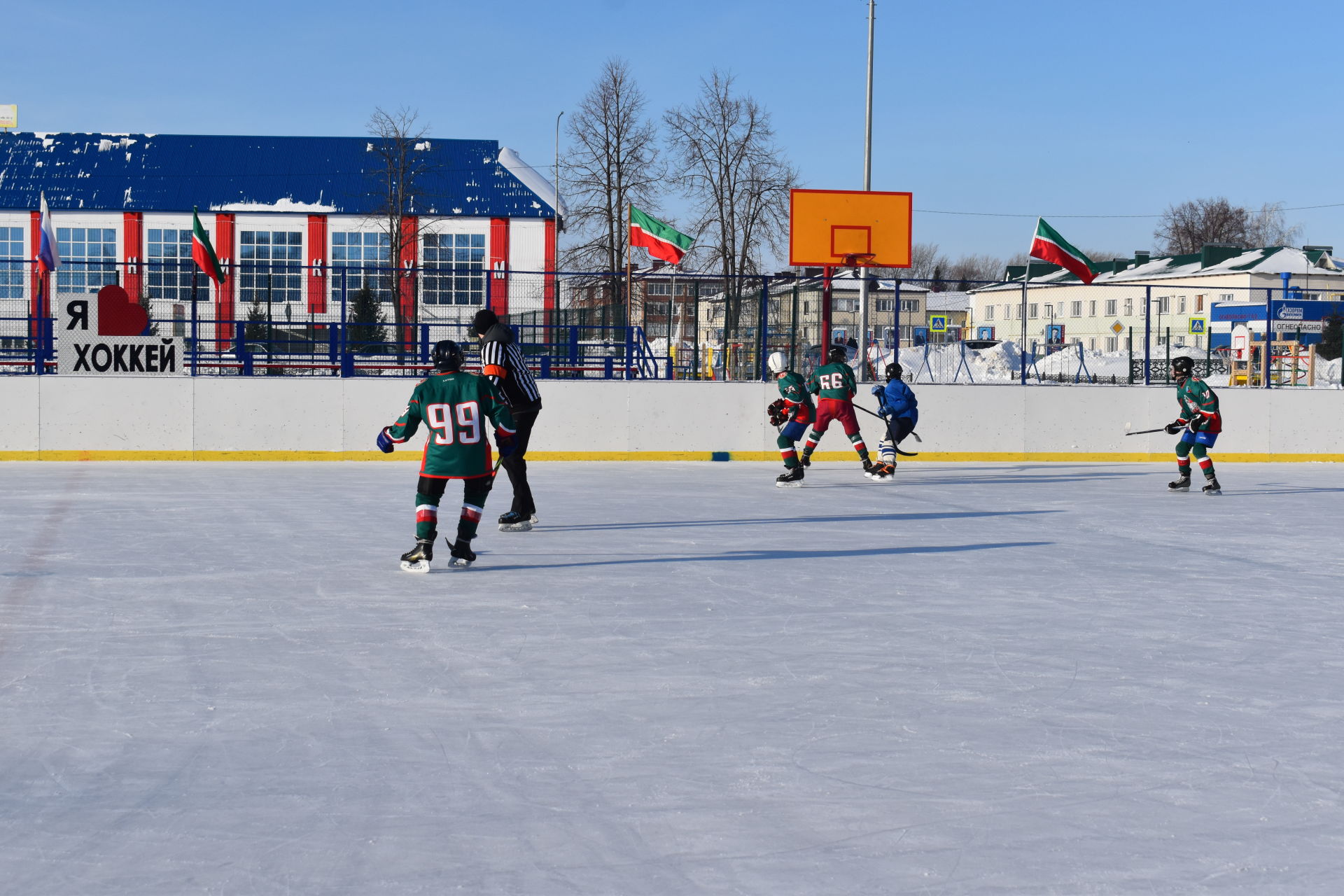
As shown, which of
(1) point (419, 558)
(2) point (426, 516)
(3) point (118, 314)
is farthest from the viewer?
(3) point (118, 314)

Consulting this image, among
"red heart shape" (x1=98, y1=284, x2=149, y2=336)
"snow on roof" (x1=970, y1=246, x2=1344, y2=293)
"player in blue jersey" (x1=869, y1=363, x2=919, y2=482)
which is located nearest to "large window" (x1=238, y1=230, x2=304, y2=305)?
"red heart shape" (x1=98, y1=284, x2=149, y2=336)

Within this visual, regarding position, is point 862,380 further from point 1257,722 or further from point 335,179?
point 335,179

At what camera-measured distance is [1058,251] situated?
22094 mm

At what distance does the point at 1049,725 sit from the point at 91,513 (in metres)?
9.32

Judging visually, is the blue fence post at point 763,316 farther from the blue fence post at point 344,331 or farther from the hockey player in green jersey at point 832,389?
the hockey player in green jersey at point 832,389

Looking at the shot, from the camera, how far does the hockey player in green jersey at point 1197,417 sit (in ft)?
48.5

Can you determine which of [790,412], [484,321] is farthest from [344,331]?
[484,321]

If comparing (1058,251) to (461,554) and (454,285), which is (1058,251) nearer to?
(454,285)

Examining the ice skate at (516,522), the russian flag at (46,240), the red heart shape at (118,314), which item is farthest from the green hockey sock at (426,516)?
the russian flag at (46,240)

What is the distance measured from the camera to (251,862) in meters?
3.51

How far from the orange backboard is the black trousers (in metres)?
11.5

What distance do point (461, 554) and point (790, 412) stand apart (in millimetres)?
6969

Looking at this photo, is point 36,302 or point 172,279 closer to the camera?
point 36,302

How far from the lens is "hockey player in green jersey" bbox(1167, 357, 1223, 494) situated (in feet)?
48.5
